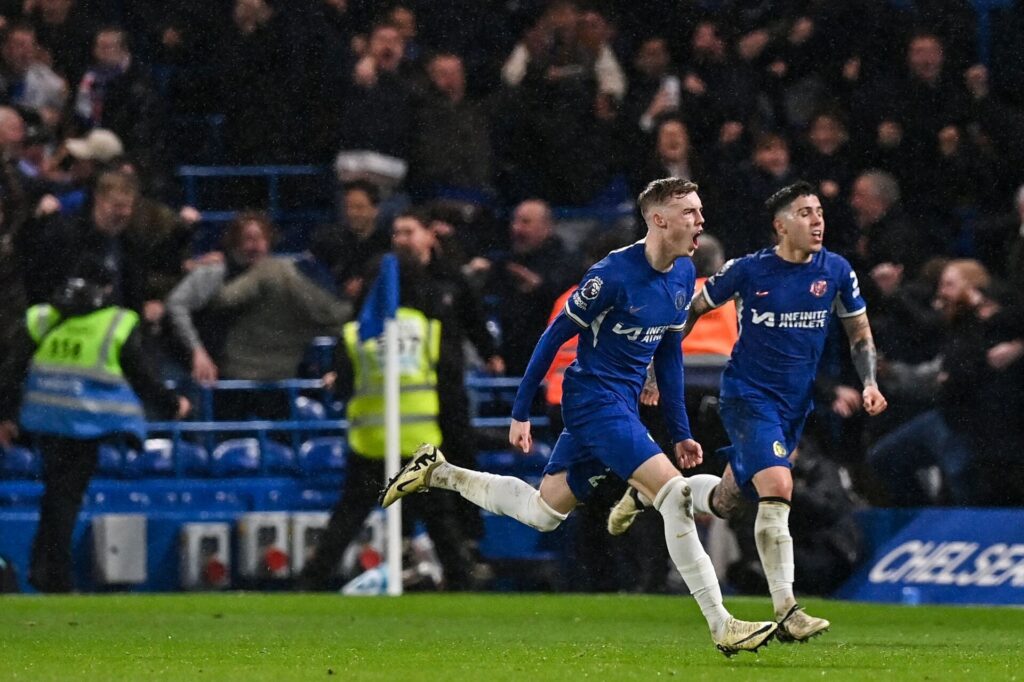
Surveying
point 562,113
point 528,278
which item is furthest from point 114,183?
point 562,113

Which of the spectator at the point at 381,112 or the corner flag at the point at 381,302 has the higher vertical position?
the spectator at the point at 381,112

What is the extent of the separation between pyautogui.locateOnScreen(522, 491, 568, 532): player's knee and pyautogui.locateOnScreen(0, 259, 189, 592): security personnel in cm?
464

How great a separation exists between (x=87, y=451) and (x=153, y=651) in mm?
4754

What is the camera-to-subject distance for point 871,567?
1261 centimetres

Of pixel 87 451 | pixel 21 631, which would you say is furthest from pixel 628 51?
pixel 21 631

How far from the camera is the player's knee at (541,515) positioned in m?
8.97

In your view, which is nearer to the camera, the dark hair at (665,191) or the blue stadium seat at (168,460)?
the dark hair at (665,191)

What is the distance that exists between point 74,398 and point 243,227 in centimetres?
185

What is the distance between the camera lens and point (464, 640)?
375 inches

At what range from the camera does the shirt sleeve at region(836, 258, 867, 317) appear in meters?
9.78

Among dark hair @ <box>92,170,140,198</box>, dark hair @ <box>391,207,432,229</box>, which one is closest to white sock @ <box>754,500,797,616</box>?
dark hair @ <box>391,207,432,229</box>

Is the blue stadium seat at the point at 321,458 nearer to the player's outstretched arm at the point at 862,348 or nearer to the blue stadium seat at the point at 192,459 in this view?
the blue stadium seat at the point at 192,459

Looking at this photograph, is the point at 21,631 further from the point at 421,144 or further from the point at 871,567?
the point at 421,144

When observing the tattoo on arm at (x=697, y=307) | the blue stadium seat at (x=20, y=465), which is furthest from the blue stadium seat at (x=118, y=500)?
the tattoo on arm at (x=697, y=307)
